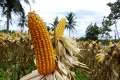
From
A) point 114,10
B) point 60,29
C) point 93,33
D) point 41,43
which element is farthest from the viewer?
point 93,33

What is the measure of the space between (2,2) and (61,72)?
47900mm

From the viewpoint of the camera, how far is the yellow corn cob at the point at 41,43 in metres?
2.51

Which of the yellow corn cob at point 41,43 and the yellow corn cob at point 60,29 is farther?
the yellow corn cob at point 60,29

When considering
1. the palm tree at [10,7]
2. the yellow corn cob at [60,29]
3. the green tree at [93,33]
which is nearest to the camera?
the yellow corn cob at [60,29]

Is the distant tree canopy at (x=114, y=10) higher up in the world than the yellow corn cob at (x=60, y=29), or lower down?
higher up

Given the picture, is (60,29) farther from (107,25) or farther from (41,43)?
(107,25)

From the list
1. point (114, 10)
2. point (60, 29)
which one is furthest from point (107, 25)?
point (60, 29)

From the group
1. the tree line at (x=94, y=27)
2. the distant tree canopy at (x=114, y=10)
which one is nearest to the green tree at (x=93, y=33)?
the tree line at (x=94, y=27)

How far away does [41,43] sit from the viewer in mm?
2582

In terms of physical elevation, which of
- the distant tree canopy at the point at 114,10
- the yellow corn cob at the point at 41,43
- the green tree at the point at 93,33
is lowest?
the green tree at the point at 93,33

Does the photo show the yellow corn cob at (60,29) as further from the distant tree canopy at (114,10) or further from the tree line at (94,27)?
the distant tree canopy at (114,10)

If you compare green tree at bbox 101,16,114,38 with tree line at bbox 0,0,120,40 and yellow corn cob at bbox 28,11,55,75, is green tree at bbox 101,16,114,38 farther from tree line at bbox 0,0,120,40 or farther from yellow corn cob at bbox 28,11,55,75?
yellow corn cob at bbox 28,11,55,75

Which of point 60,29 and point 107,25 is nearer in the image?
point 60,29

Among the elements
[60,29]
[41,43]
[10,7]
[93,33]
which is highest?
[10,7]
